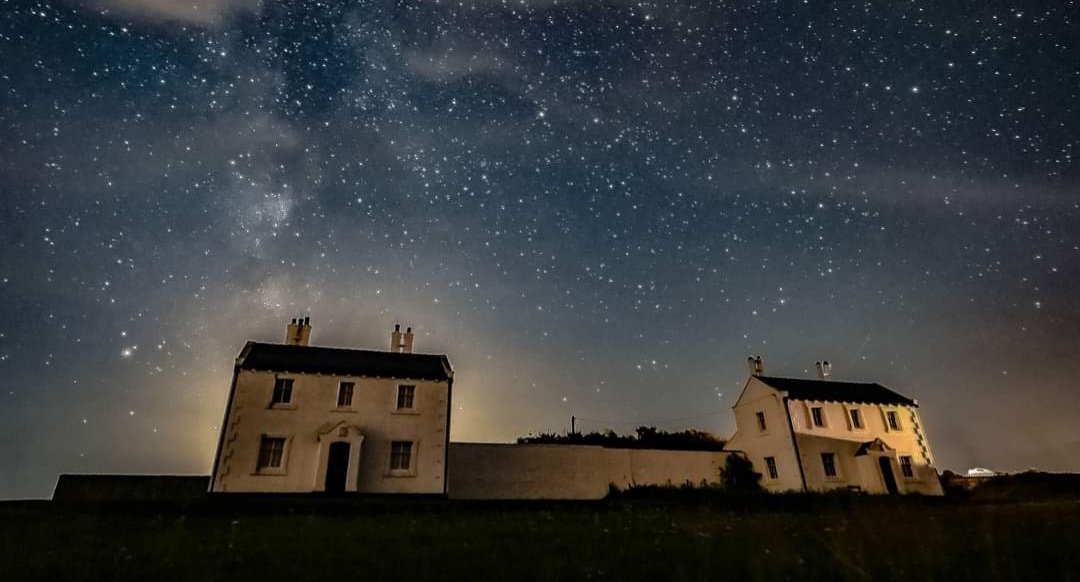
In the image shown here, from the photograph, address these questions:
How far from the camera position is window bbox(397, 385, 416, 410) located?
2730cm

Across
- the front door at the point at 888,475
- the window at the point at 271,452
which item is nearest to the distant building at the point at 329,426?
the window at the point at 271,452

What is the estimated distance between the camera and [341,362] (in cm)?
2839

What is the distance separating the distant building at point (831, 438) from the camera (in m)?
30.6

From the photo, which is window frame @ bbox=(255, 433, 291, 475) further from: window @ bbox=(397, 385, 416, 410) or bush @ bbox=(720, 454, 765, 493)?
bush @ bbox=(720, 454, 765, 493)

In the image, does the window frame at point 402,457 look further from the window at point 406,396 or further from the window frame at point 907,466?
the window frame at point 907,466

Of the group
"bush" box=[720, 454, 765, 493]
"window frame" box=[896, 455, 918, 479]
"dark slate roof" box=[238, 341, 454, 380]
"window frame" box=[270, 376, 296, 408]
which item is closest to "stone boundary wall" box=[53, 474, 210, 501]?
"window frame" box=[270, 376, 296, 408]

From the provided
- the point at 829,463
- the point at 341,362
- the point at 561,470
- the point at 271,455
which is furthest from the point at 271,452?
the point at 829,463

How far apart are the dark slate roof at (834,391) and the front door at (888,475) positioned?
12.3 feet

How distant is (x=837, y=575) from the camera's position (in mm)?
6039

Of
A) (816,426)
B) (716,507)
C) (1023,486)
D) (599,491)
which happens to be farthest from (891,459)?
(716,507)

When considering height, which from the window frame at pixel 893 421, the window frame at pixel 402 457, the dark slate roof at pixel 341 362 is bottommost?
the window frame at pixel 402 457

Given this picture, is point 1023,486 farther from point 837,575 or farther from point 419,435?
point 837,575

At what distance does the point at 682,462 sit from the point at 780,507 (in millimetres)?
15308

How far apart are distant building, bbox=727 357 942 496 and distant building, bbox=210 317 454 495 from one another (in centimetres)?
1952
